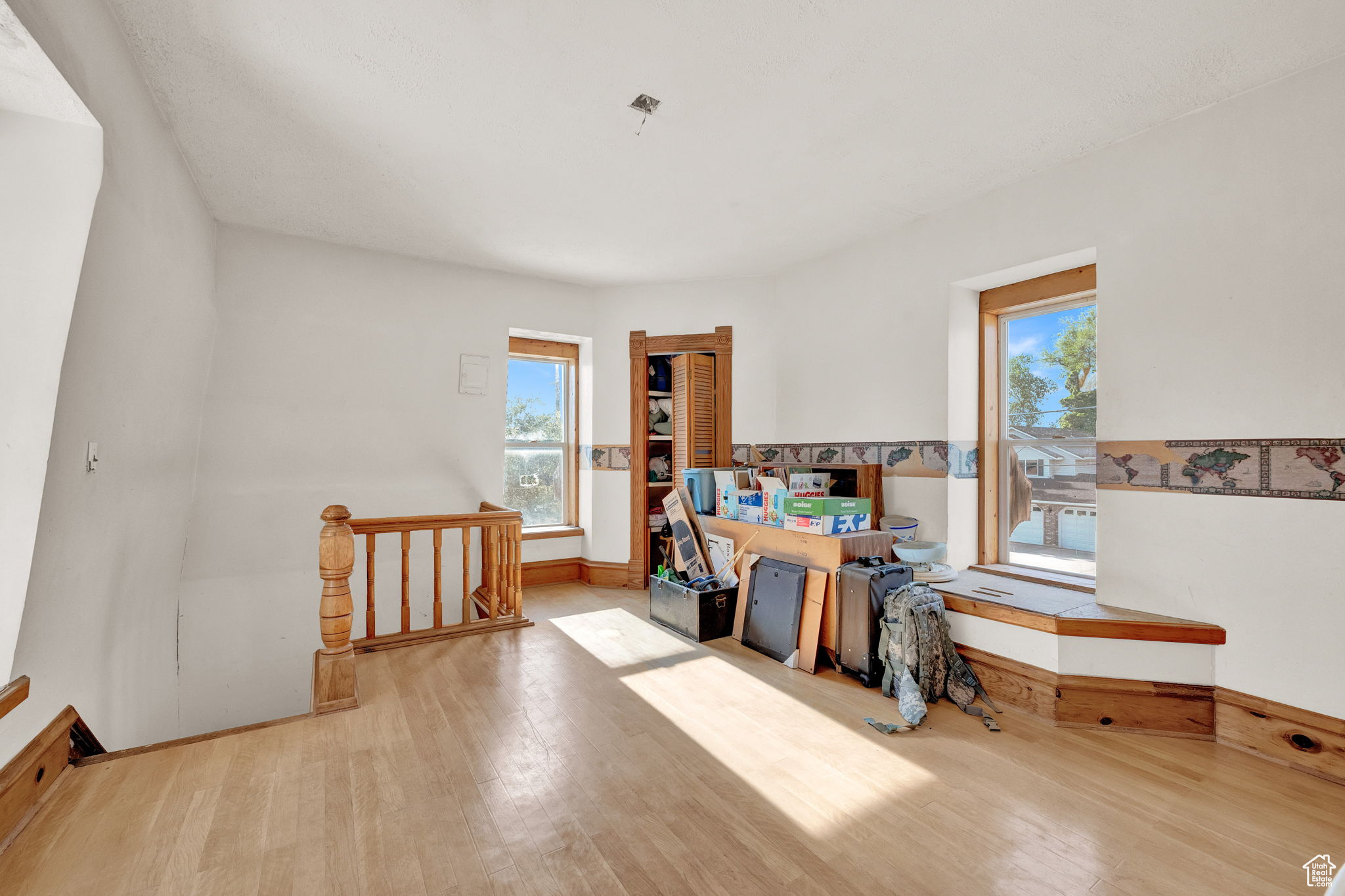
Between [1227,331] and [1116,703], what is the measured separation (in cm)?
169

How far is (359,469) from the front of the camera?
14.7 ft

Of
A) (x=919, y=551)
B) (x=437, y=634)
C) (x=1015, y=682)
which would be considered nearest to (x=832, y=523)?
(x=919, y=551)

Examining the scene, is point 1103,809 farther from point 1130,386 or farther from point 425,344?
point 425,344

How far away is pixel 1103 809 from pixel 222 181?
16.9 ft

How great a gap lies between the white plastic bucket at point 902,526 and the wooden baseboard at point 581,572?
236 centimetres

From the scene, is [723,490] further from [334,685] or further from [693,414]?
[334,685]

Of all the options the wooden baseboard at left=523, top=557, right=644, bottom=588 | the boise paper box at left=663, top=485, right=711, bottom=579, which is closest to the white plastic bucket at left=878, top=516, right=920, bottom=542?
the boise paper box at left=663, top=485, right=711, bottom=579

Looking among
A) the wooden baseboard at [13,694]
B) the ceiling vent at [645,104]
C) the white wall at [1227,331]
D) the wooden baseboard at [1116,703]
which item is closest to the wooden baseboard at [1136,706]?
the wooden baseboard at [1116,703]

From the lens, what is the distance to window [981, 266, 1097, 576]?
3.24 metres

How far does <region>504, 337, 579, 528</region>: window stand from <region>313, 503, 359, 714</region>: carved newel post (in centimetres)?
255

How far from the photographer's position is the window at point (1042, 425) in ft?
10.6

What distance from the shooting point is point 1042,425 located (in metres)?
3.47

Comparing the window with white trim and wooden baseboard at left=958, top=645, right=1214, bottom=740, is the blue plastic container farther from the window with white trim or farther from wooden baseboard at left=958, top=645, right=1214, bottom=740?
wooden baseboard at left=958, top=645, right=1214, bottom=740

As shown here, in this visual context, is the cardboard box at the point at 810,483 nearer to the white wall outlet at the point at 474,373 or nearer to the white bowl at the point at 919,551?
the white bowl at the point at 919,551
